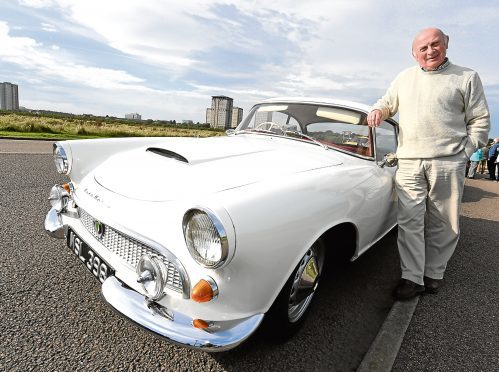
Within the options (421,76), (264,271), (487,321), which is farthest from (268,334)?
(421,76)

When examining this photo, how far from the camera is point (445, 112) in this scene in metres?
2.56

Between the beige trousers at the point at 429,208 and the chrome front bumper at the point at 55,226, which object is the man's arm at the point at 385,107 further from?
the chrome front bumper at the point at 55,226

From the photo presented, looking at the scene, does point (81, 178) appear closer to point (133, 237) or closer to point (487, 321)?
point (133, 237)

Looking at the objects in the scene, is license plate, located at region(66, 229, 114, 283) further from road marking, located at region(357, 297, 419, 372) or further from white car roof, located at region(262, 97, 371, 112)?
white car roof, located at region(262, 97, 371, 112)

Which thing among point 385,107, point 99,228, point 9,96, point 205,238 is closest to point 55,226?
point 99,228

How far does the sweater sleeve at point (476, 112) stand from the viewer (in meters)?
2.52

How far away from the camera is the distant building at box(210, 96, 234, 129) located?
6032mm

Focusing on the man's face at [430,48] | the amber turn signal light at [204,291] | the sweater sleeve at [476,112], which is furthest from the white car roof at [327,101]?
the amber turn signal light at [204,291]

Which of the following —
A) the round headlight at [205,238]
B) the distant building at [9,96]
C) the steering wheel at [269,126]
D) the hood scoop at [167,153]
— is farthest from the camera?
the distant building at [9,96]

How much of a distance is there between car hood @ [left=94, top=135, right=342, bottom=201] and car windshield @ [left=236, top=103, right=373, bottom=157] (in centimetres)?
21

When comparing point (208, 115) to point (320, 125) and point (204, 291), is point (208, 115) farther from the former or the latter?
point (204, 291)

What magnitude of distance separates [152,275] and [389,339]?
1506 mm

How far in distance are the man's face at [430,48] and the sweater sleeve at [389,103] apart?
0.29 metres

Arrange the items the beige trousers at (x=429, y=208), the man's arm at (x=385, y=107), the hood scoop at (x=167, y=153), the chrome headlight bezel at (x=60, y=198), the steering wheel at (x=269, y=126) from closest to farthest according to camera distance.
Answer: the hood scoop at (x=167, y=153)
the chrome headlight bezel at (x=60, y=198)
the beige trousers at (x=429, y=208)
the man's arm at (x=385, y=107)
the steering wheel at (x=269, y=126)
